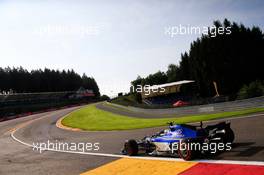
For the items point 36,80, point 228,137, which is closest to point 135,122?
point 228,137

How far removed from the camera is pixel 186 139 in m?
10.3

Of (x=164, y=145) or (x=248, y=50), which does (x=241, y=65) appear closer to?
(x=248, y=50)

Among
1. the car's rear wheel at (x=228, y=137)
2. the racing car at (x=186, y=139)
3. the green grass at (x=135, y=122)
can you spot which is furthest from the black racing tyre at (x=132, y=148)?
the green grass at (x=135, y=122)

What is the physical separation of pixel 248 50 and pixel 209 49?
6.26m

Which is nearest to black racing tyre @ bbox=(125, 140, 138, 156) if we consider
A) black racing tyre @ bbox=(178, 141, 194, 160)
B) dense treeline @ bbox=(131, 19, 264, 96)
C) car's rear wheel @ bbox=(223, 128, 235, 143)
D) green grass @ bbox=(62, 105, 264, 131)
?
black racing tyre @ bbox=(178, 141, 194, 160)

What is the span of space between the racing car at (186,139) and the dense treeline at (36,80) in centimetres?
11742

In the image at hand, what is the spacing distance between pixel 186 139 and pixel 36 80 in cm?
12903

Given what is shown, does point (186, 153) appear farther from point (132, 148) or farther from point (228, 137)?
point (132, 148)

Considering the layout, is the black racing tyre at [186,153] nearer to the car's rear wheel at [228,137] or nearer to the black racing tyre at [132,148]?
the car's rear wheel at [228,137]

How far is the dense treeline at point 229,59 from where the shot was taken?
50.9 meters

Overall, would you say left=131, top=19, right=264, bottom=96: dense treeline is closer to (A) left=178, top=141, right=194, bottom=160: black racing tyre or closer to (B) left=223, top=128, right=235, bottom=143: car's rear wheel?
(B) left=223, top=128, right=235, bottom=143: car's rear wheel

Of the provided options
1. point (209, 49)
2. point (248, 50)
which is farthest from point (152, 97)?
point (248, 50)

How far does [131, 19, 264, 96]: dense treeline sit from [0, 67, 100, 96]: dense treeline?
8693 cm

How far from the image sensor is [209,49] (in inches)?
2128
